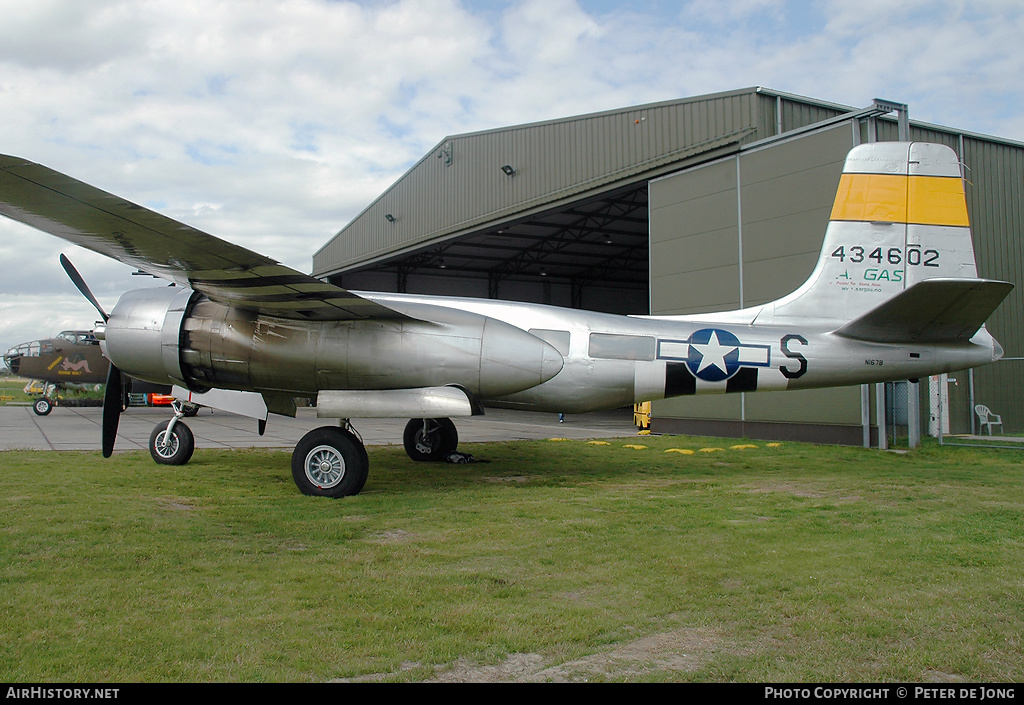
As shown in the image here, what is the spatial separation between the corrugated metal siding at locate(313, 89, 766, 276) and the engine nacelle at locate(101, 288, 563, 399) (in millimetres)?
10608

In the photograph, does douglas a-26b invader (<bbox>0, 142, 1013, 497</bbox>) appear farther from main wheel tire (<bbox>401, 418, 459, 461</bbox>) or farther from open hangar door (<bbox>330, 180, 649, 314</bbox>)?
open hangar door (<bbox>330, 180, 649, 314</bbox>)

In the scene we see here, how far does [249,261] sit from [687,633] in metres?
5.63

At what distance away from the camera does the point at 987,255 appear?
15781mm

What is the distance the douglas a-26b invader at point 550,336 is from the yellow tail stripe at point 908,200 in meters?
0.02

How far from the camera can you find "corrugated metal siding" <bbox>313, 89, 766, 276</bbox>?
16.6 meters

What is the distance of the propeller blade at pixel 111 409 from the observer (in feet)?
29.1

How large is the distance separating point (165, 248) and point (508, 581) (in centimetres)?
518

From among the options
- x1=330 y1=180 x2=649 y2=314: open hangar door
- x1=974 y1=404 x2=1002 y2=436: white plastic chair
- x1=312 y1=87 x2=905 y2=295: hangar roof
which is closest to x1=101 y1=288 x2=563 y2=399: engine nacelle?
x1=312 y1=87 x2=905 y2=295: hangar roof

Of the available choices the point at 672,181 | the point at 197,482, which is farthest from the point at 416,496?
the point at 672,181

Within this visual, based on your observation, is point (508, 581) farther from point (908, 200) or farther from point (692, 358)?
point (908, 200)

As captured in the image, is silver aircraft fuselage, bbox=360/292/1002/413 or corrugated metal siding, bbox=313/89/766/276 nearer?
silver aircraft fuselage, bbox=360/292/1002/413

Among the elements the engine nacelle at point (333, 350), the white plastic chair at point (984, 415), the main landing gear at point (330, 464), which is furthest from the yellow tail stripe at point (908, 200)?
the white plastic chair at point (984, 415)

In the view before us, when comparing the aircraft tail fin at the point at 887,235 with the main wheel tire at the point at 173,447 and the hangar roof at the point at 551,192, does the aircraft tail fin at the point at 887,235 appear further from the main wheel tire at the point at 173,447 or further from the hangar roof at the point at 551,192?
the main wheel tire at the point at 173,447

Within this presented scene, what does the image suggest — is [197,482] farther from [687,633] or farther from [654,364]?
[687,633]
